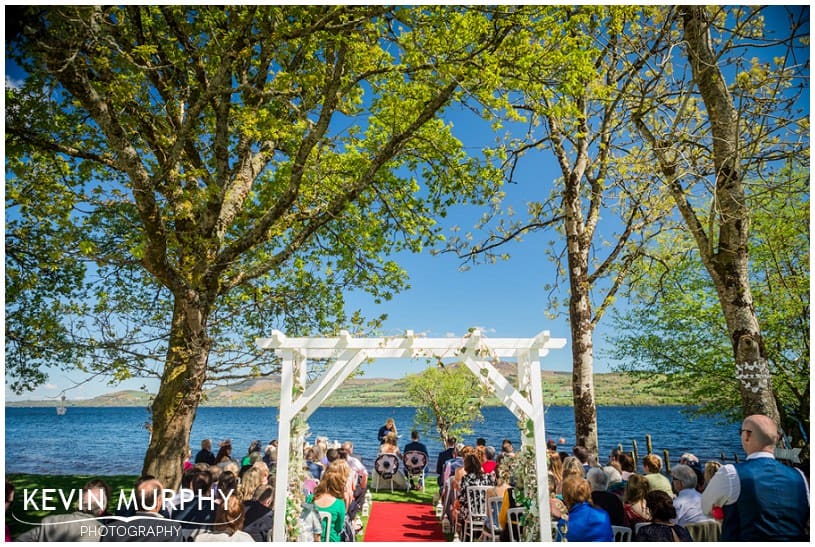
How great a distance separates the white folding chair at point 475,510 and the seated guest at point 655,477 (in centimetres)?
187

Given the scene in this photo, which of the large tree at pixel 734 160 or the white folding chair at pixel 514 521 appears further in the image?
the large tree at pixel 734 160

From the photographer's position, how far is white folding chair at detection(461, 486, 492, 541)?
6.44 metres

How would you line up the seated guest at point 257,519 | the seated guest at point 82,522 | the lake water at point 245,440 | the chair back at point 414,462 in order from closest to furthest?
the seated guest at point 82,522 → the seated guest at point 257,519 → the chair back at point 414,462 → the lake water at point 245,440

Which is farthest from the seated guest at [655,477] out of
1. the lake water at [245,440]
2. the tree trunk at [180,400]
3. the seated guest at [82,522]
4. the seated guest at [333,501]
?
the lake water at [245,440]

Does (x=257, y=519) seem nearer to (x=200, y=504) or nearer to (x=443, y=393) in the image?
(x=200, y=504)

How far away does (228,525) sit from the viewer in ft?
13.6

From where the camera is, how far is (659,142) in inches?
289

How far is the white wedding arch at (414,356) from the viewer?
5.19 metres

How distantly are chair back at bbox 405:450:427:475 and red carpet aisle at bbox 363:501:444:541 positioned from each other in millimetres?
1374

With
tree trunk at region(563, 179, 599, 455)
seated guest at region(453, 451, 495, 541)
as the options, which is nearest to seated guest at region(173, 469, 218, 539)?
seated guest at region(453, 451, 495, 541)

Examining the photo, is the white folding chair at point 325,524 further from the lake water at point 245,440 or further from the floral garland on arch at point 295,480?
the lake water at point 245,440

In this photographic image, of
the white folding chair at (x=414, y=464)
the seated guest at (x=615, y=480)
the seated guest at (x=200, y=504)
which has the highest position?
the seated guest at (x=200, y=504)

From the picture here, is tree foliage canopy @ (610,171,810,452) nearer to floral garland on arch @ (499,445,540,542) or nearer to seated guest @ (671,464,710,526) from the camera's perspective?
seated guest @ (671,464,710,526)

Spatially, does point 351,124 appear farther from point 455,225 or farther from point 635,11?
point 635,11
